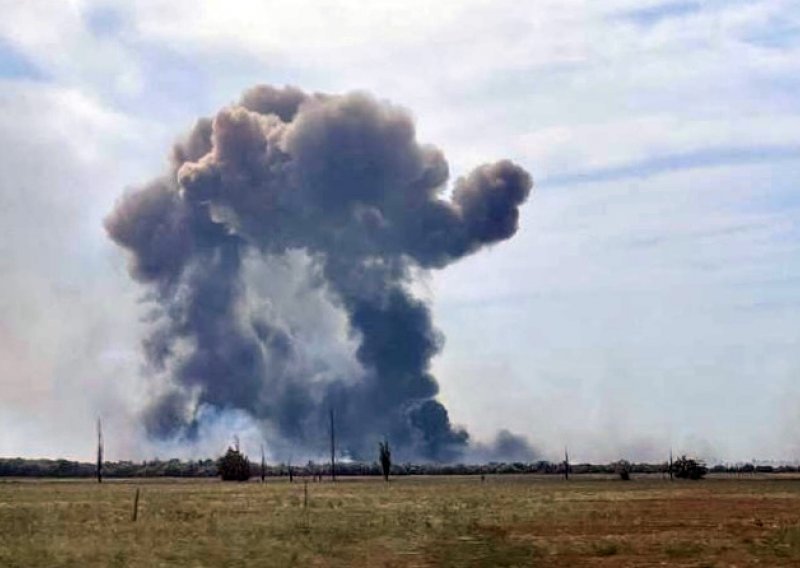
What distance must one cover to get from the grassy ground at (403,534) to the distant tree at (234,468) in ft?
294

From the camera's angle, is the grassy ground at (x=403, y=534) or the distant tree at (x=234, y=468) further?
the distant tree at (x=234, y=468)

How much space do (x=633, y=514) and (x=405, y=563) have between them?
28.3m

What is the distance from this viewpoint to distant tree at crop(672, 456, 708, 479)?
176000 millimetres

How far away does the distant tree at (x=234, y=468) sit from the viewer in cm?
16675

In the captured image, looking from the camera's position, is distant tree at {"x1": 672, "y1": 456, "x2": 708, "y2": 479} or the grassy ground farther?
distant tree at {"x1": 672, "y1": 456, "x2": 708, "y2": 479}

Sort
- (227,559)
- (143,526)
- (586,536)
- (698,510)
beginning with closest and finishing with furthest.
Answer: (227,559) → (586,536) → (143,526) → (698,510)

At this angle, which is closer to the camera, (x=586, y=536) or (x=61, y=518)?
(x=586, y=536)

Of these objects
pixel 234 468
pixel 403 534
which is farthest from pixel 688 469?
pixel 403 534

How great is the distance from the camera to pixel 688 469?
178000 mm

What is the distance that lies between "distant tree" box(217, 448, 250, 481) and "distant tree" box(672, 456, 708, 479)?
63.3 meters

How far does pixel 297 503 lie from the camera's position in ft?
259

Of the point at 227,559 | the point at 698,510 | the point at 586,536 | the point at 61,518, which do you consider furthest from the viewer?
the point at 698,510

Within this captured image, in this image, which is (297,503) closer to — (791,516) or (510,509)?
Answer: (510,509)

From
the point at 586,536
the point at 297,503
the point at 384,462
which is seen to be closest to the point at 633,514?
the point at 586,536
